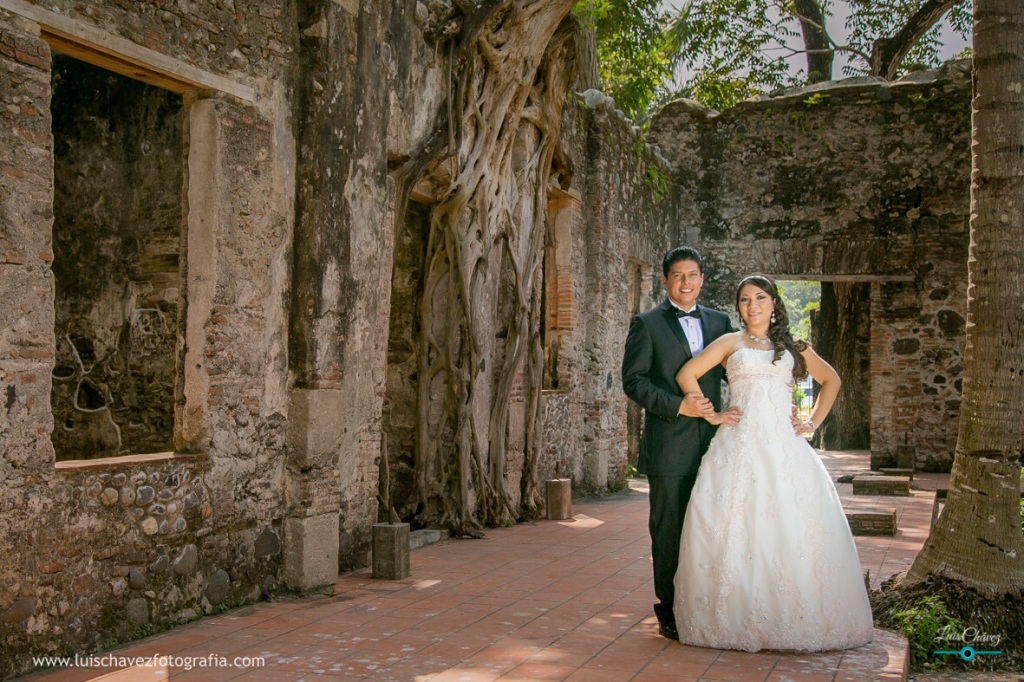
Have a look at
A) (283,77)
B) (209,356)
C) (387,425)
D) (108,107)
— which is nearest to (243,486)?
(209,356)

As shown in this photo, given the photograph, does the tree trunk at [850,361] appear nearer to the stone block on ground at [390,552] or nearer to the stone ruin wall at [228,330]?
the stone ruin wall at [228,330]

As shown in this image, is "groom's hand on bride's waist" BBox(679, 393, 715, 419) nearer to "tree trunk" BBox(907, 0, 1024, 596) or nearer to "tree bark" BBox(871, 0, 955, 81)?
"tree trunk" BBox(907, 0, 1024, 596)

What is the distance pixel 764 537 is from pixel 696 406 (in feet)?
2.26

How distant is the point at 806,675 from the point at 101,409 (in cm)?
571

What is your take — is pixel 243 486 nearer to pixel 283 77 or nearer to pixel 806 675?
pixel 283 77

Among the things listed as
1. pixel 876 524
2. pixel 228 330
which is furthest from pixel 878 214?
pixel 228 330

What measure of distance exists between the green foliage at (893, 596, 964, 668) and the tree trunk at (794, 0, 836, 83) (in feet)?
59.4

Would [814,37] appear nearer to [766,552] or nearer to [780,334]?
[780,334]

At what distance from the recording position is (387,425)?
8.87m

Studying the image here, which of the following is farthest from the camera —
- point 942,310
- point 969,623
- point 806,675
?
point 942,310

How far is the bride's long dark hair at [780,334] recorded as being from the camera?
5.20 meters

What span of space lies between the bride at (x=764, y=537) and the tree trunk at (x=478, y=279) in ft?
11.8

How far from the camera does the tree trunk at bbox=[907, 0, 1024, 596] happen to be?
535cm

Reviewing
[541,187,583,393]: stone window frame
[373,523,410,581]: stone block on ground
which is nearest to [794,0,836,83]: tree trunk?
[541,187,583,393]: stone window frame
